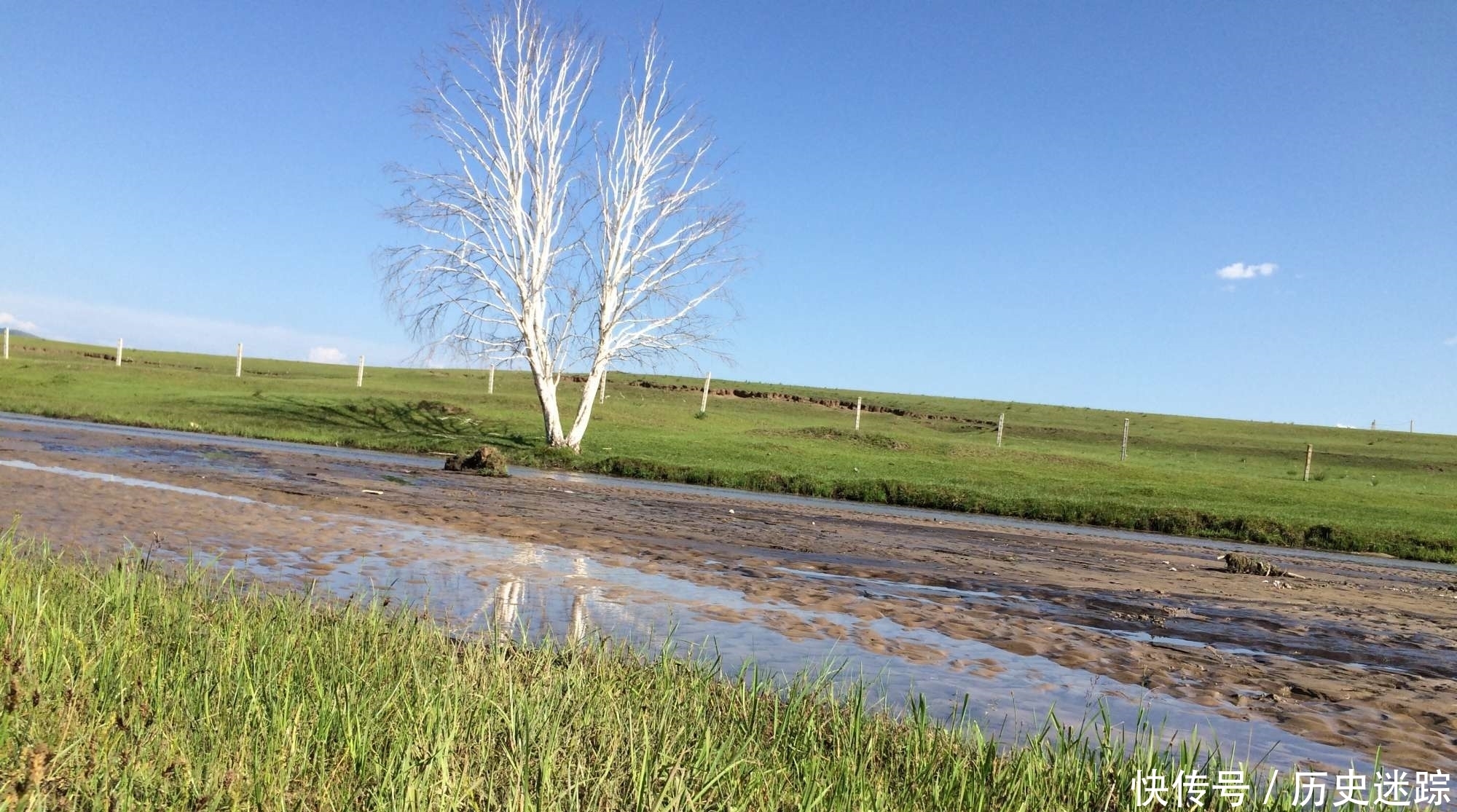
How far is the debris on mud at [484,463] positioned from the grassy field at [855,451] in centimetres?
516

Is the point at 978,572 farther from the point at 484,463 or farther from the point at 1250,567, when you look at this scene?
the point at 484,463

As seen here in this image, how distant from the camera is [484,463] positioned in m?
24.1

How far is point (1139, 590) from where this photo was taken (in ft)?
41.0

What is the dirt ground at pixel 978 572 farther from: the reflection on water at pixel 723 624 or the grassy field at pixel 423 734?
the grassy field at pixel 423 734

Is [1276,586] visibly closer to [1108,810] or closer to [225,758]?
[1108,810]

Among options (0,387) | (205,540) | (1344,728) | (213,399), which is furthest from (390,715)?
(0,387)

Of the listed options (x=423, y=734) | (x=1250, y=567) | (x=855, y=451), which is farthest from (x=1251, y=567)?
(x=855, y=451)

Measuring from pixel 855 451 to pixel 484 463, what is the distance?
60.0ft

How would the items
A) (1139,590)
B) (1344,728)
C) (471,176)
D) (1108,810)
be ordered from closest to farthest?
(1108,810) < (1344,728) < (1139,590) < (471,176)

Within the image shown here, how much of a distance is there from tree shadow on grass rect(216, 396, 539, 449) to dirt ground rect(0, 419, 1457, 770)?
11.4 meters

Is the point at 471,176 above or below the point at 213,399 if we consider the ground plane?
above

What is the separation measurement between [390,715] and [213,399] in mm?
40743

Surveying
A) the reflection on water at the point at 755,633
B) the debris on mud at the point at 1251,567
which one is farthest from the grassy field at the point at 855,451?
the reflection on water at the point at 755,633

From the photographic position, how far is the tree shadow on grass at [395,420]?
33.8 metres
